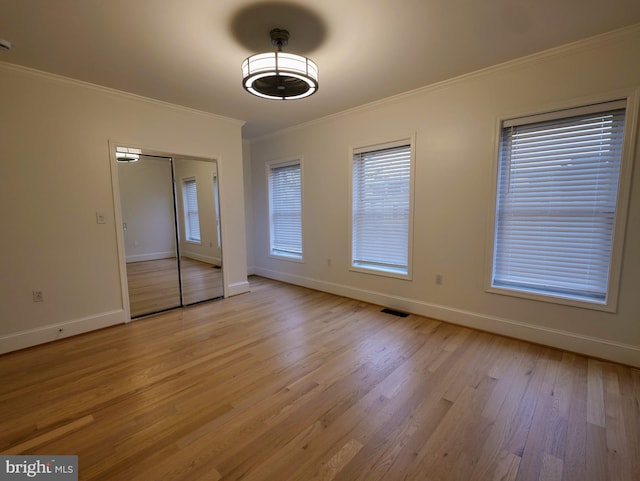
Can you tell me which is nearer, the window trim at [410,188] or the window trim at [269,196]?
the window trim at [410,188]

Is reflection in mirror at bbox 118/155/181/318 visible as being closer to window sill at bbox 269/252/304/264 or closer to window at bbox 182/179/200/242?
window at bbox 182/179/200/242

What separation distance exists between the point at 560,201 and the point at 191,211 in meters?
4.23

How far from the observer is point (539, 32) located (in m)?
2.24

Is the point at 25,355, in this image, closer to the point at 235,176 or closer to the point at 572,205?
the point at 235,176

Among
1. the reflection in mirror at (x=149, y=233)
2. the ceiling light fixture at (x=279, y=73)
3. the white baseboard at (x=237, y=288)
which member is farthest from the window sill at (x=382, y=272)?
the reflection in mirror at (x=149, y=233)

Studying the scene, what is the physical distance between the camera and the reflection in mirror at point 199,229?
3.90 m

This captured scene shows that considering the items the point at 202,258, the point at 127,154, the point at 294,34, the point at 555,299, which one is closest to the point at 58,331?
the point at 202,258

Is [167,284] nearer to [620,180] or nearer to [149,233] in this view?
[149,233]

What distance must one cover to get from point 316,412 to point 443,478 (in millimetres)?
782

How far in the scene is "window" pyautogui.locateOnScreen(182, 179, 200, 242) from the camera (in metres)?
3.91

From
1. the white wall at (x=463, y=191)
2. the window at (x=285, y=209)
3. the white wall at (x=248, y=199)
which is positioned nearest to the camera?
the white wall at (x=463, y=191)

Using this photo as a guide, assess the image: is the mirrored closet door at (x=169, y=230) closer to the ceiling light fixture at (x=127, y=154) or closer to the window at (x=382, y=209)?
the ceiling light fixture at (x=127, y=154)

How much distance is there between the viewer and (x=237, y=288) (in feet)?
14.7

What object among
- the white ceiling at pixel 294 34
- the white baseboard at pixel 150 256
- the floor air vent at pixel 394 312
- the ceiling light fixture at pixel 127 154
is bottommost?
the floor air vent at pixel 394 312
